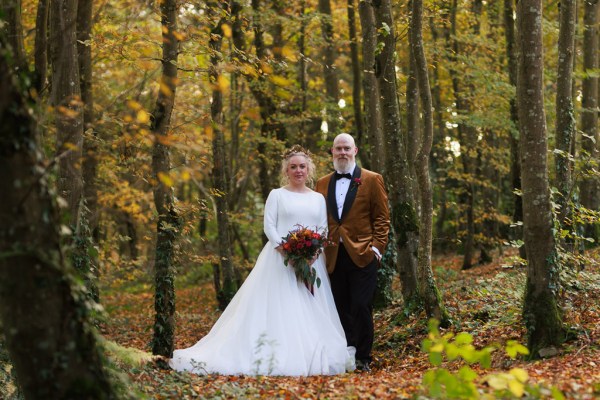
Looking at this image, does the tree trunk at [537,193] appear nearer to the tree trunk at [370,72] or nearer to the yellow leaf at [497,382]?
the yellow leaf at [497,382]

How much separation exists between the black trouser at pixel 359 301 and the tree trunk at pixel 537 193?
79.8 inches

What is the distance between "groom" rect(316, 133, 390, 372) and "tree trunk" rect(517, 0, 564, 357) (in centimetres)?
201

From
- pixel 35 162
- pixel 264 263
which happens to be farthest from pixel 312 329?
pixel 35 162

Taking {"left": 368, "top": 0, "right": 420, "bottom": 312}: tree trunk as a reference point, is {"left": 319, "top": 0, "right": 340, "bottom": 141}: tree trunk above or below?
above

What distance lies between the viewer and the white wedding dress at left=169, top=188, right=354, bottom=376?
778 cm

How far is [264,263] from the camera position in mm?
8523

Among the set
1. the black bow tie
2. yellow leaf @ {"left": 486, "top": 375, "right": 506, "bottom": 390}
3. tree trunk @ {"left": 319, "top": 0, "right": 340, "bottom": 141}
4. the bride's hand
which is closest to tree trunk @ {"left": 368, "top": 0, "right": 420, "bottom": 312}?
the black bow tie

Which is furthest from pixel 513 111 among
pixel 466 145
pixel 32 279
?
pixel 32 279

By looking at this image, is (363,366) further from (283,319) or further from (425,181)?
(425,181)

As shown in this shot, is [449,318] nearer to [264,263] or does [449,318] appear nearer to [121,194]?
[264,263]

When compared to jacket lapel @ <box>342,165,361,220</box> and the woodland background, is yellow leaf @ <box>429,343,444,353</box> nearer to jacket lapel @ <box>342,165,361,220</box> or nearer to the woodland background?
Result: the woodland background

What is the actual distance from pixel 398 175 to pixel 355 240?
2284 millimetres

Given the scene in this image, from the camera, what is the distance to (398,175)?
10.3 metres

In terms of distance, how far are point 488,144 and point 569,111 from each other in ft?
37.2
